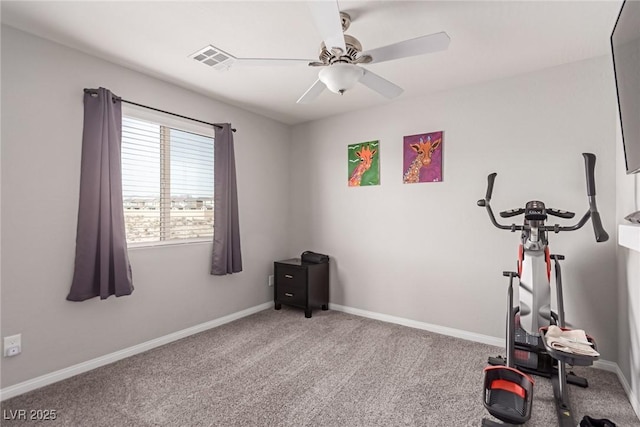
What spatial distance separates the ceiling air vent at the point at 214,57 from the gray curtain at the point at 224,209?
1274mm

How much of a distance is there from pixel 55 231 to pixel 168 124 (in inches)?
A: 51.7

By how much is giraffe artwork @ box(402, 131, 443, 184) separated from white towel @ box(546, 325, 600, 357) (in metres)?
1.76

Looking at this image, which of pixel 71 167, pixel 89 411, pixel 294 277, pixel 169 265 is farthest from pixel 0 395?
pixel 294 277

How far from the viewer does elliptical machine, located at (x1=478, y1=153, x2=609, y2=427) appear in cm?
181

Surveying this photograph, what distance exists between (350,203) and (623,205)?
2404mm

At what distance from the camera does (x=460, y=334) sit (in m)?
3.12

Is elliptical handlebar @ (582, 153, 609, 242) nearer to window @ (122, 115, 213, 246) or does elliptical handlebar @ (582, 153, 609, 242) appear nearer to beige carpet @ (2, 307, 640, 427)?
beige carpet @ (2, 307, 640, 427)

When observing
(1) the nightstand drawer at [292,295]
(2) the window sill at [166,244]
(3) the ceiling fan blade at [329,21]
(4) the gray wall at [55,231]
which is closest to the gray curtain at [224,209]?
(2) the window sill at [166,244]

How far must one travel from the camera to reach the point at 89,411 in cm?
197

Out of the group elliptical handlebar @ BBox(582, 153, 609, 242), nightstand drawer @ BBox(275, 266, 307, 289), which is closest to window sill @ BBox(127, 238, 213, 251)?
nightstand drawer @ BBox(275, 266, 307, 289)

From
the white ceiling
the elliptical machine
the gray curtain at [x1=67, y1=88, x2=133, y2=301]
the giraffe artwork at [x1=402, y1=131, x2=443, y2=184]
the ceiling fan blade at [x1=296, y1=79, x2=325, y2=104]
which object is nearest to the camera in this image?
the elliptical machine

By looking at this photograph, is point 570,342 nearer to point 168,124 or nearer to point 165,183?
point 165,183

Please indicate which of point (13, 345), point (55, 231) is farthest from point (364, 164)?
point (13, 345)

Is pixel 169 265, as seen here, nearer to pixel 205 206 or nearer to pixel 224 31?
pixel 205 206
